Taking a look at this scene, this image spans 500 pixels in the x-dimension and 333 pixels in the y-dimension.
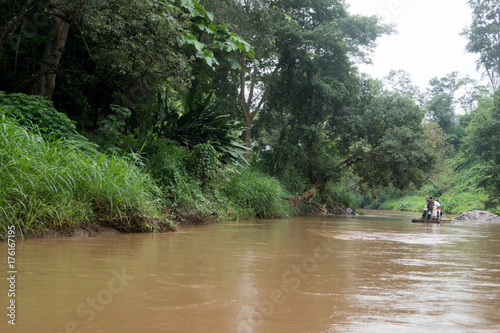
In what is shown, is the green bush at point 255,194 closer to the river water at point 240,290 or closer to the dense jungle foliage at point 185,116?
the dense jungle foliage at point 185,116

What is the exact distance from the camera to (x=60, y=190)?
5773 mm

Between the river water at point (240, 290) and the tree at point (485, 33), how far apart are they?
124 feet

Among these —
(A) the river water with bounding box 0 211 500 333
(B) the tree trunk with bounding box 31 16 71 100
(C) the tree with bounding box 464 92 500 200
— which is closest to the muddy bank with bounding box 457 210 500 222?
(C) the tree with bounding box 464 92 500 200

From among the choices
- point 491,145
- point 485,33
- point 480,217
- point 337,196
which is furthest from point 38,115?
point 485,33

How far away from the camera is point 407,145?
21.0 m

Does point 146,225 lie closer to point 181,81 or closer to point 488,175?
point 181,81

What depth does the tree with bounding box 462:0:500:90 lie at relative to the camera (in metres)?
36.2

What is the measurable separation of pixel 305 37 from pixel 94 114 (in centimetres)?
1029

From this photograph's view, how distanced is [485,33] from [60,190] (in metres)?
40.1

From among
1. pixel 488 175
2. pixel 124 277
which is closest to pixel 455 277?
pixel 124 277

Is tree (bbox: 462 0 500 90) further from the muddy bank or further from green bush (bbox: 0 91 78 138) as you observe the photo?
green bush (bbox: 0 91 78 138)

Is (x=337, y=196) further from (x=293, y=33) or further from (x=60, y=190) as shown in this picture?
(x=60, y=190)

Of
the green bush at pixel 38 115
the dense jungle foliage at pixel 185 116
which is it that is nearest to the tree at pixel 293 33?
the dense jungle foliage at pixel 185 116

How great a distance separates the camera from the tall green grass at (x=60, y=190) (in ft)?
17.2
